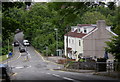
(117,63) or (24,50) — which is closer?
(117,63)

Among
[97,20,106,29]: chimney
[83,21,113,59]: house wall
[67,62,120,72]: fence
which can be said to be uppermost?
[97,20,106,29]: chimney

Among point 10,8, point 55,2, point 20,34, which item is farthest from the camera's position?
point 20,34

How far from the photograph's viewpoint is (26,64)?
61.1 feet

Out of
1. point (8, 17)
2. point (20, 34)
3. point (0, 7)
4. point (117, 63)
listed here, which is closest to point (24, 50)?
point (20, 34)

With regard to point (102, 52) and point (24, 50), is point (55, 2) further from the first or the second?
point (102, 52)

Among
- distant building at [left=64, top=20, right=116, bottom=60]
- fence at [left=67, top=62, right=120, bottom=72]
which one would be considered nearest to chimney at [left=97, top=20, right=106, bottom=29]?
distant building at [left=64, top=20, right=116, bottom=60]

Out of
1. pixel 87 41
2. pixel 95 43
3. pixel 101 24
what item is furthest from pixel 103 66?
pixel 101 24

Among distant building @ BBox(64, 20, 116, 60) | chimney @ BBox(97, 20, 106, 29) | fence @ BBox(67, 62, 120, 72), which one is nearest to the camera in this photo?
fence @ BBox(67, 62, 120, 72)

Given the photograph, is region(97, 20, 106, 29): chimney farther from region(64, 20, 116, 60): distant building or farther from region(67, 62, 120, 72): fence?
region(67, 62, 120, 72): fence

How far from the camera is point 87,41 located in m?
16.0

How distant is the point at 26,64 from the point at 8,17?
8.38 meters

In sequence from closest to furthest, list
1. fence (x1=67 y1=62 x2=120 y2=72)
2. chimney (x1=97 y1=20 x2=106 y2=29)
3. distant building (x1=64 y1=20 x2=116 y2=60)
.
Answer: fence (x1=67 y1=62 x2=120 y2=72)
distant building (x1=64 y1=20 x2=116 y2=60)
chimney (x1=97 y1=20 x2=106 y2=29)

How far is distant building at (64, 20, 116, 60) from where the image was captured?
1454cm

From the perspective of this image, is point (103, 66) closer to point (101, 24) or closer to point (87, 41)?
point (87, 41)
